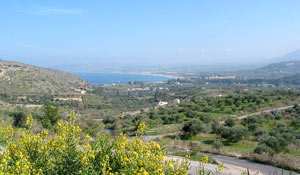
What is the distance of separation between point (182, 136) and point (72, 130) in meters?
17.0

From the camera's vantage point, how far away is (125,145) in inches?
141

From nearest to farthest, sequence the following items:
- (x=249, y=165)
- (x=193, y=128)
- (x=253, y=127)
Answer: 1. (x=249, y=165)
2. (x=193, y=128)
3. (x=253, y=127)

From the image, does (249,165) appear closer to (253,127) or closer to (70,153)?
(70,153)

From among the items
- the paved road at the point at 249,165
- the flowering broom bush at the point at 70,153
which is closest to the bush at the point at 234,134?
the paved road at the point at 249,165

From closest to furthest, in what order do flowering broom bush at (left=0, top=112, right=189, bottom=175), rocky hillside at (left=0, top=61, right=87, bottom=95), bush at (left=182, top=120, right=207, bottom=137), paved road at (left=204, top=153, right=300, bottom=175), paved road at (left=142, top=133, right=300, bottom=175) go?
flowering broom bush at (left=0, top=112, right=189, bottom=175) → paved road at (left=142, top=133, right=300, bottom=175) → paved road at (left=204, top=153, right=300, bottom=175) → bush at (left=182, top=120, right=207, bottom=137) → rocky hillside at (left=0, top=61, right=87, bottom=95)

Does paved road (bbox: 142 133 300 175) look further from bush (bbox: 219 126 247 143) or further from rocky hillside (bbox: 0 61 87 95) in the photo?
rocky hillside (bbox: 0 61 87 95)

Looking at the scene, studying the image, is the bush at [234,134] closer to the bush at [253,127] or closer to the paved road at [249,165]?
the bush at [253,127]

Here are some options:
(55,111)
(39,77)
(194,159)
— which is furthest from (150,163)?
(39,77)

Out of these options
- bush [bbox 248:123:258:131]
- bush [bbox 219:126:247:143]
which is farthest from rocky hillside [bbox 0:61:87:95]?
bush [bbox 248:123:258:131]

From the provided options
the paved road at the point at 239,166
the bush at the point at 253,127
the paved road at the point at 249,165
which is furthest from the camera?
the bush at the point at 253,127

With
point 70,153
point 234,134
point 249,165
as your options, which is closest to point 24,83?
point 234,134

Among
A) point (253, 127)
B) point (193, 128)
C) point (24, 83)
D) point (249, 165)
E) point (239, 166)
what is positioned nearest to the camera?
point (239, 166)

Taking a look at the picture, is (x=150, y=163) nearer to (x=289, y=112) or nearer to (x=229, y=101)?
(x=289, y=112)

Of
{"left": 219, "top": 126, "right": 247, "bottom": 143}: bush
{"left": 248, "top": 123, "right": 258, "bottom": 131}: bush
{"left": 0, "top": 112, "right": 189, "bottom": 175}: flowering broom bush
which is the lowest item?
{"left": 248, "top": 123, "right": 258, "bottom": 131}: bush
